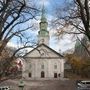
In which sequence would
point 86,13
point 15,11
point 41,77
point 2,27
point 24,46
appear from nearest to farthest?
point 86,13, point 2,27, point 15,11, point 24,46, point 41,77

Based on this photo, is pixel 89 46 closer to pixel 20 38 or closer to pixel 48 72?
pixel 20 38

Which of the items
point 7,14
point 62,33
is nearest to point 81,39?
point 62,33

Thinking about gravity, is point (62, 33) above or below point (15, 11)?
below

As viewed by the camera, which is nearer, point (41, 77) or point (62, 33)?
point (62, 33)

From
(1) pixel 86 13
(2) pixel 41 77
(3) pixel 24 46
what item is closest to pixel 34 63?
(2) pixel 41 77

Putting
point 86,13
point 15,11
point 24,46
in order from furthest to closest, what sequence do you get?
point 24,46
point 15,11
point 86,13

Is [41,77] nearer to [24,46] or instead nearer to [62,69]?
[62,69]

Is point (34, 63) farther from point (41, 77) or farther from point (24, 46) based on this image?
point (24, 46)

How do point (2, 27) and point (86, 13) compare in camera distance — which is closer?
point (86, 13)

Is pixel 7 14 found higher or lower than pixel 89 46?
higher

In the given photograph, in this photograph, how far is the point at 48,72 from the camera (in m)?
113

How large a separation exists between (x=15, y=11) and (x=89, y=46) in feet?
18.9

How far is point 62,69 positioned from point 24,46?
9262cm

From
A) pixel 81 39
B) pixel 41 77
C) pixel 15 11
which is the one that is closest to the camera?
pixel 15 11
